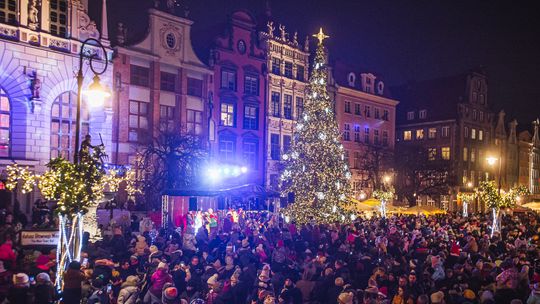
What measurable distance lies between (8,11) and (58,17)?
278 centimetres

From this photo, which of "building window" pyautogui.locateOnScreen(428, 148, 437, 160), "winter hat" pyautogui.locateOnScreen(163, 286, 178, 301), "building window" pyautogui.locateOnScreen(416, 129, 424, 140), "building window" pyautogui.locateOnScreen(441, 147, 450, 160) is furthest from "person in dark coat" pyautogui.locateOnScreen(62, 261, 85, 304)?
"building window" pyautogui.locateOnScreen(416, 129, 424, 140)

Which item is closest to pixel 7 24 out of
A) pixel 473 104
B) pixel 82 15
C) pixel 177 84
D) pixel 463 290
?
pixel 82 15

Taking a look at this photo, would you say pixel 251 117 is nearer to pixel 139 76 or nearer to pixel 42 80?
pixel 139 76

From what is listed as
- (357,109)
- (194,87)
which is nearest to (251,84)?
(194,87)

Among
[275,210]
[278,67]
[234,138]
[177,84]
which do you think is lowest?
[275,210]

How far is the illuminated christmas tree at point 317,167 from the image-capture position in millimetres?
27953

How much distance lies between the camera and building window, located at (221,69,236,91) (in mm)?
40147

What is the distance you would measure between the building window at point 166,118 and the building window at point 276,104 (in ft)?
36.5

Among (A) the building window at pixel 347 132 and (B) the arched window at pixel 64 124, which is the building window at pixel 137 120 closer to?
(B) the arched window at pixel 64 124

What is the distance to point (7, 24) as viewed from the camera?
26891mm

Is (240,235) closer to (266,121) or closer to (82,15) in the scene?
(82,15)

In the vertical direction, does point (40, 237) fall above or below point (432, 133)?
below

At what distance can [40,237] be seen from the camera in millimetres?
14031

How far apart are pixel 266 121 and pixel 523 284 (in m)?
32.7
